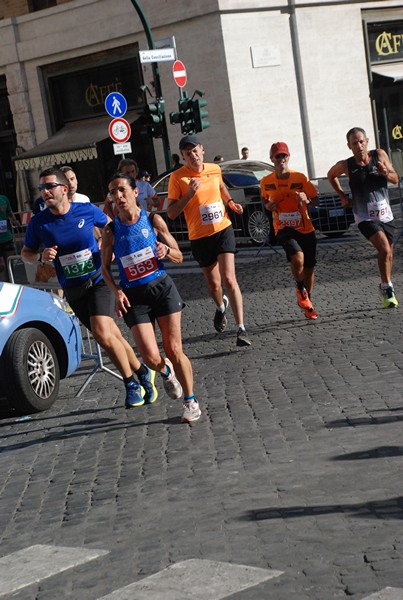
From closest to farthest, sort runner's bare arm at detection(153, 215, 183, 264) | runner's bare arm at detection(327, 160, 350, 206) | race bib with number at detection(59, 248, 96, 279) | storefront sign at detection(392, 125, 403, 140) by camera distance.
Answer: runner's bare arm at detection(153, 215, 183, 264), race bib with number at detection(59, 248, 96, 279), runner's bare arm at detection(327, 160, 350, 206), storefront sign at detection(392, 125, 403, 140)

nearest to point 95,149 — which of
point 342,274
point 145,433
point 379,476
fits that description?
point 342,274

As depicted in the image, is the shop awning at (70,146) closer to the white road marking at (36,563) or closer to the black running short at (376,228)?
the black running short at (376,228)

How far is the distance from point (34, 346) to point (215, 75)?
894 inches

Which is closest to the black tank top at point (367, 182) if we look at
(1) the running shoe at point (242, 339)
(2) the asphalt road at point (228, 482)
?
(2) the asphalt road at point (228, 482)

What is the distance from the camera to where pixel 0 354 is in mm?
9539

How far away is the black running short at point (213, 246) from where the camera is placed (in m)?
11.6

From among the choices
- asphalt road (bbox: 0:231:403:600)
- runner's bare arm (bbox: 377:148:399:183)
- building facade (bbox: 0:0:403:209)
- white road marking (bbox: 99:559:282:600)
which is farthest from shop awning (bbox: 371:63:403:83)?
white road marking (bbox: 99:559:282:600)

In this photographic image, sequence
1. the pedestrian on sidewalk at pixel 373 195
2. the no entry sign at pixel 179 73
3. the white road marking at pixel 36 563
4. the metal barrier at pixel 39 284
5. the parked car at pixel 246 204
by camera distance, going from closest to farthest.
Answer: the white road marking at pixel 36 563, the metal barrier at pixel 39 284, the pedestrian on sidewalk at pixel 373 195, the parked car at pixel 246 204, the no entry sign at pixel 179 73

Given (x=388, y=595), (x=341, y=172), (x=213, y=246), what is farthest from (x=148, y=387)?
(x=388, y=595)

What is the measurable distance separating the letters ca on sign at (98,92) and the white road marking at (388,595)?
1202 inches

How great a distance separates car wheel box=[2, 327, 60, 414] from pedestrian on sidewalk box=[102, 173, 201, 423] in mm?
1124

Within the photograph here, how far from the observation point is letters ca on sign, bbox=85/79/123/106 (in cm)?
3447

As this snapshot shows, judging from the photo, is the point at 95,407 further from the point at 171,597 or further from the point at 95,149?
the point at 95,149

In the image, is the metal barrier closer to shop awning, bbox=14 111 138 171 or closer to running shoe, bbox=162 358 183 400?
running shoe, bbox=162 358 183 400
